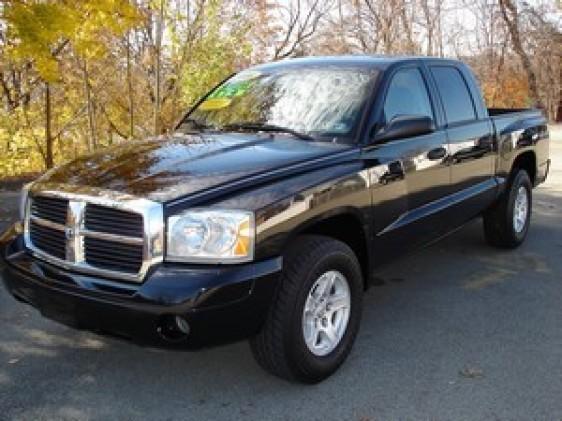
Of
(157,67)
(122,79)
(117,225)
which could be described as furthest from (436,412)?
(122,79)

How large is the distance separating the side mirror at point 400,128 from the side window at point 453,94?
→ 1.01 metres

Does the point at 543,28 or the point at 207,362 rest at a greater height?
the point at 543,28

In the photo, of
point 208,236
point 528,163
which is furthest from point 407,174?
point 528,163

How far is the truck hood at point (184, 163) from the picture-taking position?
319 centimetres

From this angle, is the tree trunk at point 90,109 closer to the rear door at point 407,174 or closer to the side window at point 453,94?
the side window at point 453,94

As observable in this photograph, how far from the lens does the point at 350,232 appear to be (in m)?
3.87

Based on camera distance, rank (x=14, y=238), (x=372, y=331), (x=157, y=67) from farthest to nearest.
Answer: (x=157, y=67), (x=372, y=331), (x=14, y=238)

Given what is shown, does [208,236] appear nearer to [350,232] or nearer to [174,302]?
[174,302]

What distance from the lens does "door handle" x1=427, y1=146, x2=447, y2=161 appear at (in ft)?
14.7

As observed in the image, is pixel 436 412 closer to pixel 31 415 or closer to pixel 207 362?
pixel 207 362

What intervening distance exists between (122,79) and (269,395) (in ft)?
55.1

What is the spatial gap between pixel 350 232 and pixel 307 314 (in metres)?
0.67

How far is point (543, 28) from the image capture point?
90.7ft

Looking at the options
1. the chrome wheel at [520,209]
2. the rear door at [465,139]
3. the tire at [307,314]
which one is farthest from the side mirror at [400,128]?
the chrome wheel at [520,209]
